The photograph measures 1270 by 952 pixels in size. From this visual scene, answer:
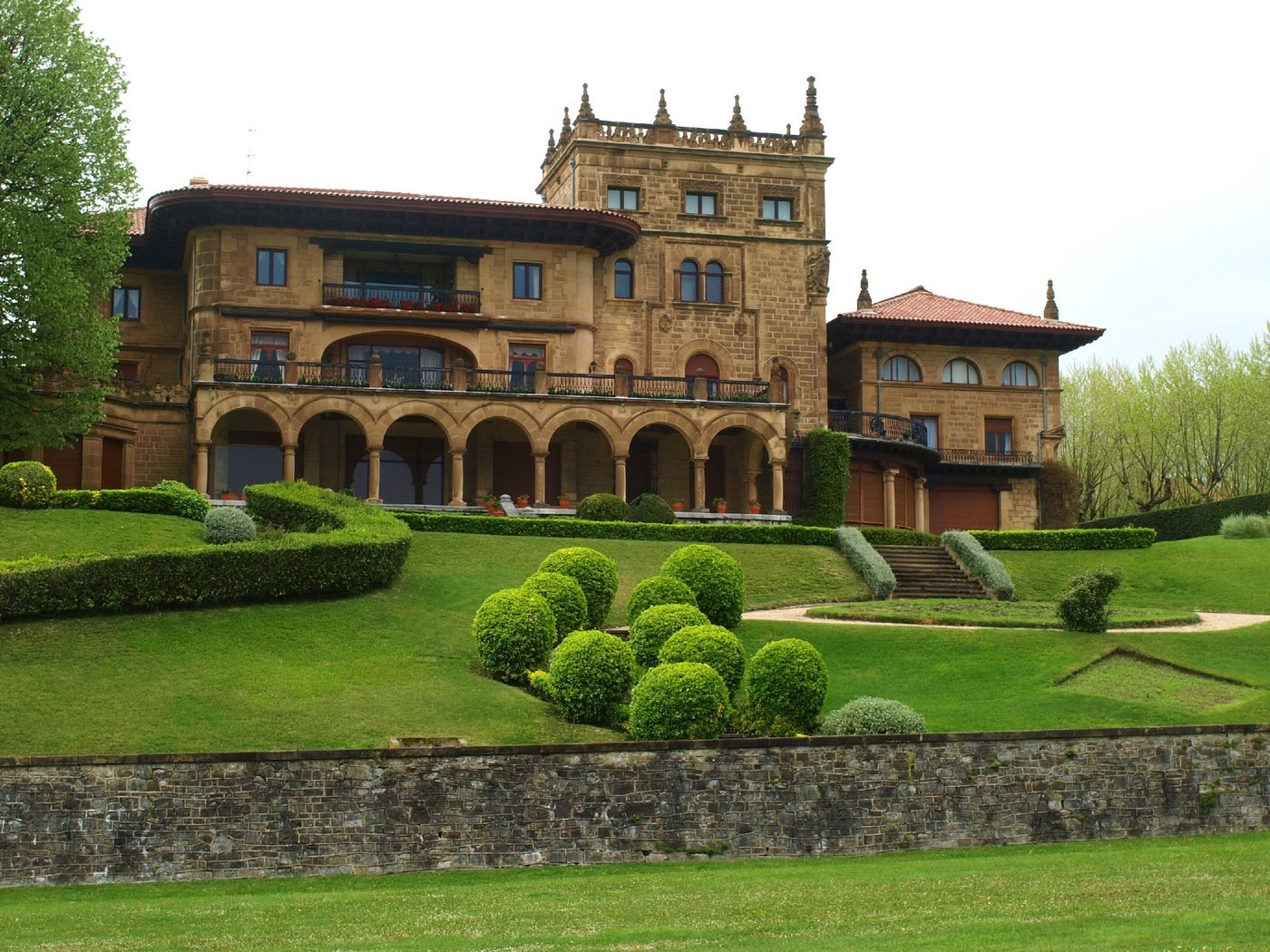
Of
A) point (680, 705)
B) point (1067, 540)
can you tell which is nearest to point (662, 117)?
point (1067, 540)

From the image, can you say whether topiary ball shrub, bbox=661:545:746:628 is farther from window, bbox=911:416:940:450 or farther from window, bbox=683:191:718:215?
window, bbox=911:416:940:450

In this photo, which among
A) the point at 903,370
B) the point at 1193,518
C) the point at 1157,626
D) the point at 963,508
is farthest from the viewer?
the point at 903,370

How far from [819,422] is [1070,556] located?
1298 cm

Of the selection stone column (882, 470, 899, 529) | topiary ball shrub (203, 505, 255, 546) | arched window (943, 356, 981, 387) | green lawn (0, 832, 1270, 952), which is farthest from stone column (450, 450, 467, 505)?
green lawn (0, 832, 1270, 952)

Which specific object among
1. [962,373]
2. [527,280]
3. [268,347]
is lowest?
[268,347]

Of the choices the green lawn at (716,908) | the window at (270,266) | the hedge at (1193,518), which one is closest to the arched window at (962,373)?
the hedge at (1193,518)

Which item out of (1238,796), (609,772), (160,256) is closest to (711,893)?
(609,772)

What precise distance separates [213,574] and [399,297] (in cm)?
2442

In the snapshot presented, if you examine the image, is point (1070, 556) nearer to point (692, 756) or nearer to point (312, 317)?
point (312, 317)

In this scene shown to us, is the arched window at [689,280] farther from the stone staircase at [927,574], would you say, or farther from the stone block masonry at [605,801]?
the stone block masonry at [605,801]

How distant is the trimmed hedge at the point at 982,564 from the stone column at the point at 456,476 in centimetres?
1513

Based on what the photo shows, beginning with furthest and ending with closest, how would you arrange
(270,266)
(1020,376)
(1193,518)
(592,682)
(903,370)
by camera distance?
(1020,376) → (903,370) → (1193,518) → (270,266) → (592,682)

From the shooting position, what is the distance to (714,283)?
202ft

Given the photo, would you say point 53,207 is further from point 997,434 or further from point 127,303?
point 997,434
